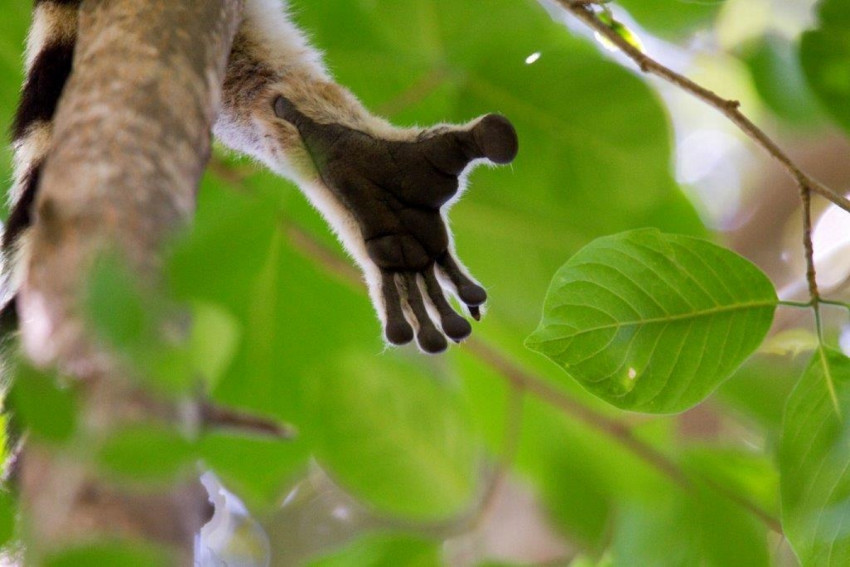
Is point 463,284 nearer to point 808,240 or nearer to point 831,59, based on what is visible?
point 808,240

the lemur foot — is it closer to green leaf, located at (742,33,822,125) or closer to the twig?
the twig

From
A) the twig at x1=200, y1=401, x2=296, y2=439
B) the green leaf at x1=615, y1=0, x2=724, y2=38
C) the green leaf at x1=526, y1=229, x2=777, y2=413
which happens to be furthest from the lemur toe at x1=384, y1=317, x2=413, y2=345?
the green leaf at x1=615, y1=0, x2=724, y2=38

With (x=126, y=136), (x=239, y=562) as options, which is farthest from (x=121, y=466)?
(x=239, y=562)

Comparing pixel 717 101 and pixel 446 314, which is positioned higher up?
pixel 717 101

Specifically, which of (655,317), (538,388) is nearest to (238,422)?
(655,317)

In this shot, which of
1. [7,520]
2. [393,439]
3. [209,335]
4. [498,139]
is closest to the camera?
[209,335]

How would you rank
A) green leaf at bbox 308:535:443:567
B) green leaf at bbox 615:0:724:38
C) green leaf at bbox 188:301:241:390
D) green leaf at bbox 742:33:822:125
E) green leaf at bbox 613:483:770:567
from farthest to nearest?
1. green leaf at bbox 742:33:822:125
2. green leaf at bbox 615:0:724:38
3. green leaf at bbox 613:483:770:567
4. green leaf at bbox 308:535:443:567
5. green leaf at bbox 188:301:241:390

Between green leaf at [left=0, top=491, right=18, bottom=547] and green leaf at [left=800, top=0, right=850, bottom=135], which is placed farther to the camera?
green leaf at [left=800, top=0, right=850, bottom=135]
